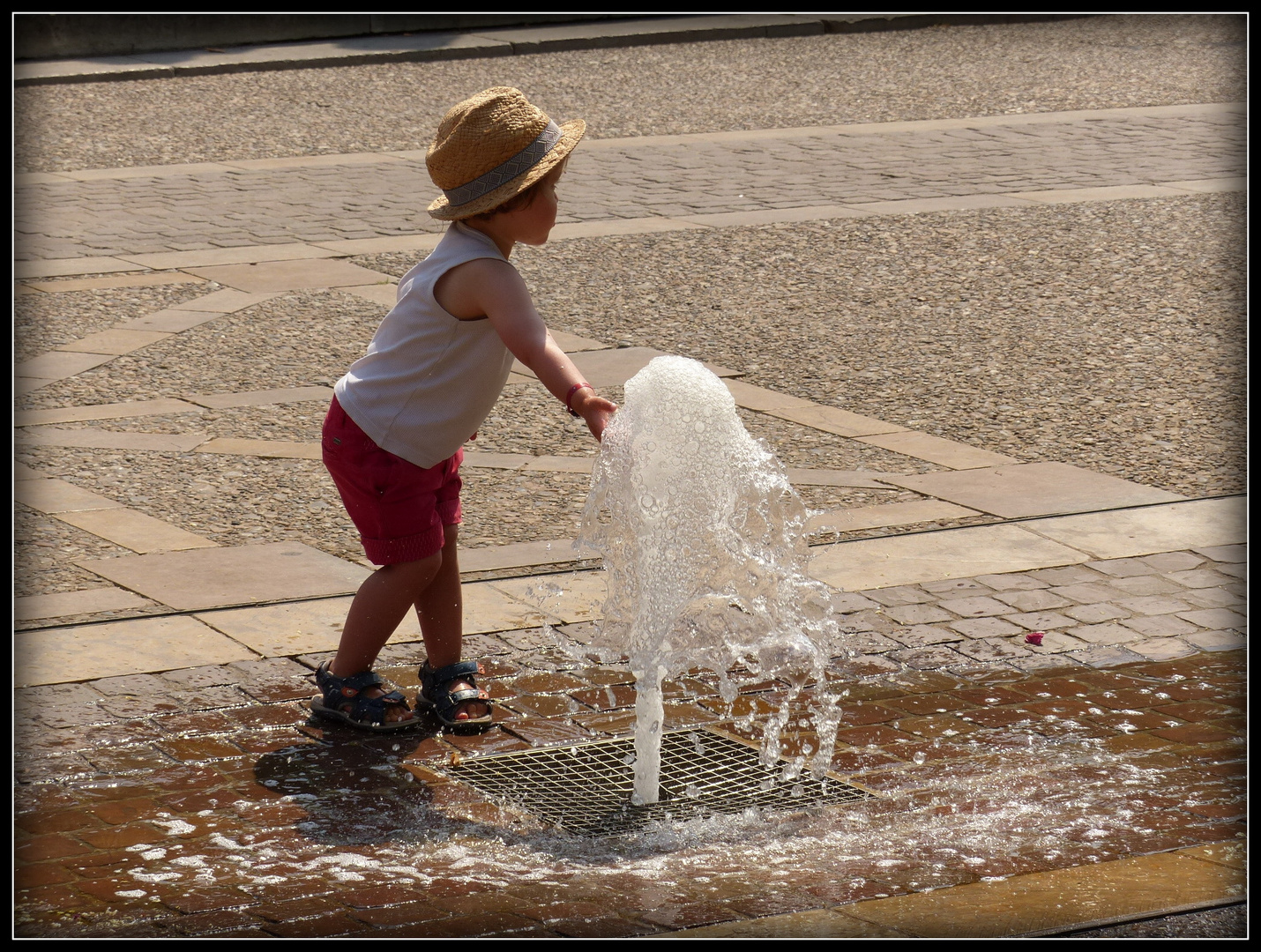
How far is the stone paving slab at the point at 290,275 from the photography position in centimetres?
870

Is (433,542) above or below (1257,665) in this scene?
above

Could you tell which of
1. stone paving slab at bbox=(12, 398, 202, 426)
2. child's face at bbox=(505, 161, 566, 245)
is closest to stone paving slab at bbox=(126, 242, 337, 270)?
stone paving slab at bbox=(12, 398, 202, 426)

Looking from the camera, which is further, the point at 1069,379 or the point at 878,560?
the point at 1069,379

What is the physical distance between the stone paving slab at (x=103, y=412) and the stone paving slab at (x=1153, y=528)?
3420 millimetres

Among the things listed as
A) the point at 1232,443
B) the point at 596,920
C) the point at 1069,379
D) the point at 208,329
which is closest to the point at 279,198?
the point at 208,329

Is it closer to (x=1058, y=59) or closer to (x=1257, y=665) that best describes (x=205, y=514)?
(x=1257, y=665)

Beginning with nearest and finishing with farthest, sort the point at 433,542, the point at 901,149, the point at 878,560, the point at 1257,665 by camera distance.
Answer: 1. the point at 433,542
2. the point at 1257,665
3. the point at 878,560
4. the point at 901,149

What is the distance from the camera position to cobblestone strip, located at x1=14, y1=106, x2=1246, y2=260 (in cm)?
1000

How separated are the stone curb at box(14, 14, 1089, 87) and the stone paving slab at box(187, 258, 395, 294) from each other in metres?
7.11

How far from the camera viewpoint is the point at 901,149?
40.5 feet

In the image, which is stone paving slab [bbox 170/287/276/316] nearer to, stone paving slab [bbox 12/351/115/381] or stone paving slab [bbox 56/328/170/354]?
stone paving slab [bbox 56/328/170/354]

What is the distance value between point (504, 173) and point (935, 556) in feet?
6.85

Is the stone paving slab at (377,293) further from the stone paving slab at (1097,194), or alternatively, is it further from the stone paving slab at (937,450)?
the stone paving slab at (1097,194)

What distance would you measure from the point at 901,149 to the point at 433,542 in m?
9.14
